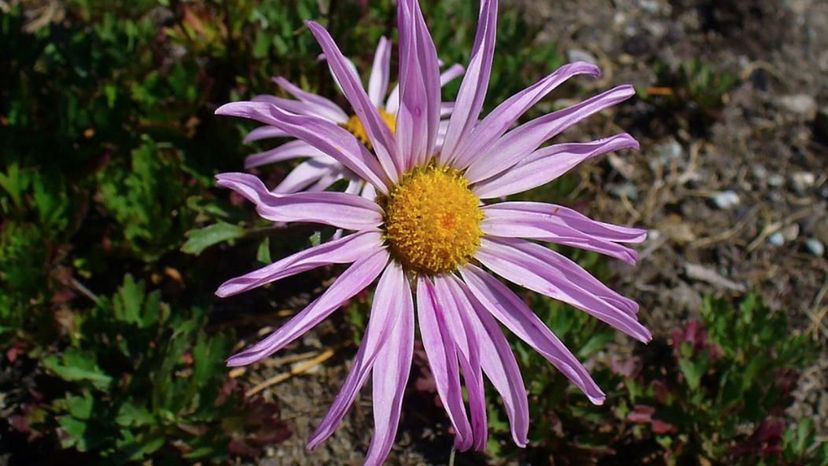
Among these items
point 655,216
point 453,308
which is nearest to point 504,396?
point 453,308

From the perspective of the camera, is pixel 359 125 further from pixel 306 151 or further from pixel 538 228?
pixel 538 228

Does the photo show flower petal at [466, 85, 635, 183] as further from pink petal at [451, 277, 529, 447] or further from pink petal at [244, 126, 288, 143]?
pink petal at [244, 126, 288, 143]

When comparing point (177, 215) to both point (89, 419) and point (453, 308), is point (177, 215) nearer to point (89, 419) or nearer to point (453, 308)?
point (89, 419)

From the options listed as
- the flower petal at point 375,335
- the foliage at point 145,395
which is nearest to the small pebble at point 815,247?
the flower petal at point 375,335

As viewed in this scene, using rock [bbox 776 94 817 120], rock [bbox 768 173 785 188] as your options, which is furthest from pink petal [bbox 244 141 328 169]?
rock [bbox 776 94 817 120]

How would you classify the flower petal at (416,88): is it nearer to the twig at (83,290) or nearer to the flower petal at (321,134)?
the flower petal at (321,134)

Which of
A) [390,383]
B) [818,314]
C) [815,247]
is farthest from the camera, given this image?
[815,247]

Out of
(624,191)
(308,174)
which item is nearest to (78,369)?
(308,174)
